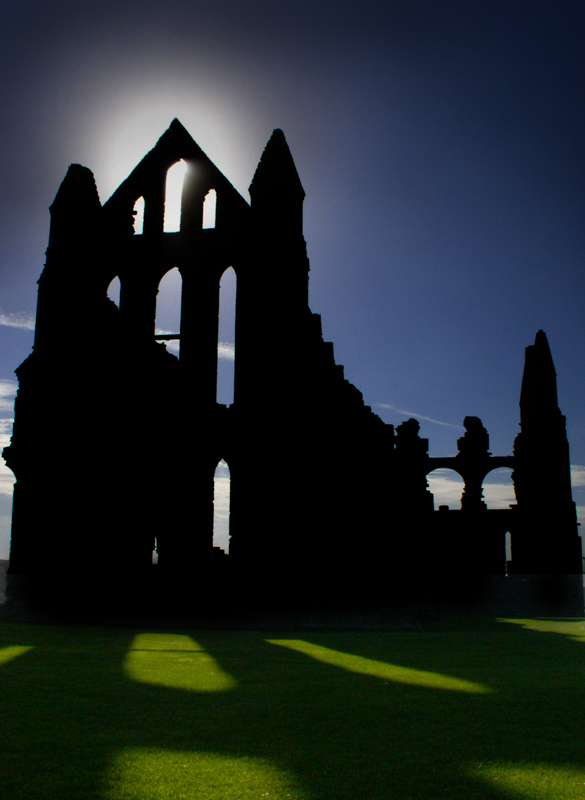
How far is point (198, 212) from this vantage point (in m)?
19.5

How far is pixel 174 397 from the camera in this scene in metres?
18.0

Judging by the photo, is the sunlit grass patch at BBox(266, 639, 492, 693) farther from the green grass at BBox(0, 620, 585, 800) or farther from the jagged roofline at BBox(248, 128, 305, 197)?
the jagged roofline at BBox(248, 128, 305, 197)

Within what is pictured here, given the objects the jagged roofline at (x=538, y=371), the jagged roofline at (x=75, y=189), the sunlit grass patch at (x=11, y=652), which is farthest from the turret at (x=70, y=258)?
the jagged roofline at (x=538, y=371)

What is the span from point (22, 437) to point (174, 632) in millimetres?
7596

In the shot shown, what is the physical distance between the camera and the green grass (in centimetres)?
349

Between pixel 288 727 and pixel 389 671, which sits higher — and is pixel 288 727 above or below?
above

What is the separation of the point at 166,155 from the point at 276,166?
4.04 m

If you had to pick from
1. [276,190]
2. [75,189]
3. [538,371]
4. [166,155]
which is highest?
[166,155]

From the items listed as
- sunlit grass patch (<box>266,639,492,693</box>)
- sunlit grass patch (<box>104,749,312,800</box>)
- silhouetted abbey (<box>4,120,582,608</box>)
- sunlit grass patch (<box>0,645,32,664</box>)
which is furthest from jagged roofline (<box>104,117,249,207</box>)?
sunlit grass patch (<box>104,749,312,800</box>)

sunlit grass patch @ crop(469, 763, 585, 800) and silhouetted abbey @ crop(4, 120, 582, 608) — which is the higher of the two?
silhouetted abbey @ crop(4, 120, 582, 608)

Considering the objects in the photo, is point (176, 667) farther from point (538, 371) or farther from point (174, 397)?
point (538, 371)

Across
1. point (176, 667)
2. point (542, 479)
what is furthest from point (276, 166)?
point (542, 479)

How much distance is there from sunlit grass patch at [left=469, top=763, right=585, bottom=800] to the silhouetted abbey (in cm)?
1238

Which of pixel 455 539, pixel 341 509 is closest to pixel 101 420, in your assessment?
pixel 341 509
